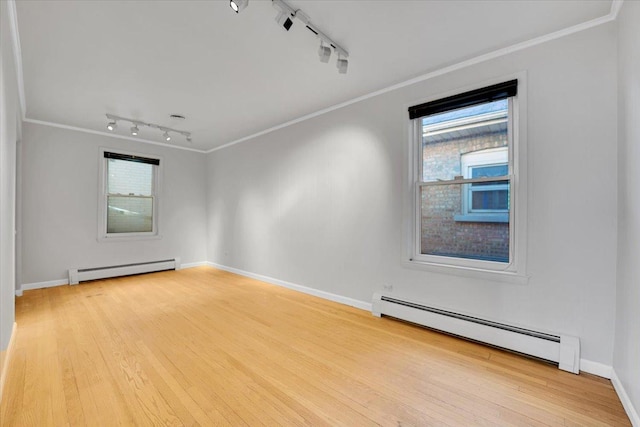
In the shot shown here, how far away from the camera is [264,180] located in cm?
502

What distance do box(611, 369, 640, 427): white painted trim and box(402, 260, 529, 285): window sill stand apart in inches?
31.1

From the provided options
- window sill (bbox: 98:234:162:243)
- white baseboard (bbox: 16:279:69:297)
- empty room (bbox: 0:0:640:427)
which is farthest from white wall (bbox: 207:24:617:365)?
white baseboard (bbox: 16:279:69:297)

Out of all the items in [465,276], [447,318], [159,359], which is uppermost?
[465,276]

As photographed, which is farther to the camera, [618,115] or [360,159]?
[360,159]

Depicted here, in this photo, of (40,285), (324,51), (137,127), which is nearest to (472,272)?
(324,51)

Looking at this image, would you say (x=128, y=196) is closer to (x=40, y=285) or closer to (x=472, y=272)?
(x=40, y=285)

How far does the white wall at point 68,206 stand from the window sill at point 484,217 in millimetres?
5531

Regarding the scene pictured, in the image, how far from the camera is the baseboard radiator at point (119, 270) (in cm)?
477

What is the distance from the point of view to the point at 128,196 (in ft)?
17.9

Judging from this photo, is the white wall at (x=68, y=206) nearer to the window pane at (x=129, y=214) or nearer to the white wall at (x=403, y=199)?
the window pane at (x=129, y=214)

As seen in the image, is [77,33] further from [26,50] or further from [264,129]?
[264,129]

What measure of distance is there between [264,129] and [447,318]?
402 centimetres

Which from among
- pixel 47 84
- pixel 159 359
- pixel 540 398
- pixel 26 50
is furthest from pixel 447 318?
pixel 47 84

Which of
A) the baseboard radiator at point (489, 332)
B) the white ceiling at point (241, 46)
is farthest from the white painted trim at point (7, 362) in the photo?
the baseboard radiator at point (489, 332)
